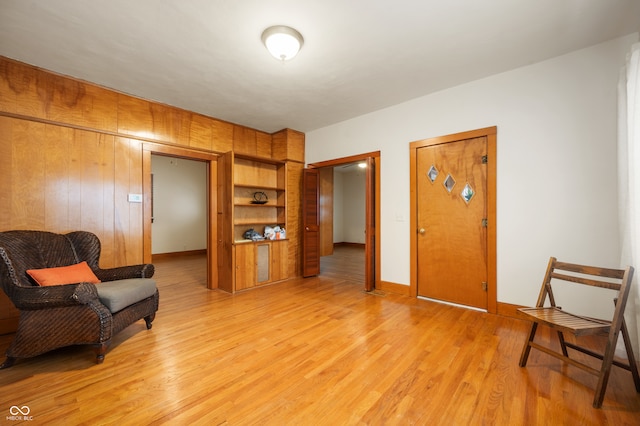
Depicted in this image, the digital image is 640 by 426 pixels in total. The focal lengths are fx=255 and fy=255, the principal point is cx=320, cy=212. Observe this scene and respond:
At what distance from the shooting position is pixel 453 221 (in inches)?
129

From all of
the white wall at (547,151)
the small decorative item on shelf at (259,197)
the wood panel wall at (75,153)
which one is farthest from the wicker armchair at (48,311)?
the white wall at (547,151)

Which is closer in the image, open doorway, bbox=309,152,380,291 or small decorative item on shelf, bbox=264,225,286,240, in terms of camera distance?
open doorway, bbox=309,152,380,291

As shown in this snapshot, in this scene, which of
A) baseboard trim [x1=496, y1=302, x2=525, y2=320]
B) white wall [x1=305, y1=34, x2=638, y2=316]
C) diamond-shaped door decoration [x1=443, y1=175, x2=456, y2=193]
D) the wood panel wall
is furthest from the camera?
diamond-shaped door decoration [x1=443, y1=175, x2=456, y2=193]

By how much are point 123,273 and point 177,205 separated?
4.93 meters

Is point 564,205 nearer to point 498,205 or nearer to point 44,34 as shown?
point 498,205

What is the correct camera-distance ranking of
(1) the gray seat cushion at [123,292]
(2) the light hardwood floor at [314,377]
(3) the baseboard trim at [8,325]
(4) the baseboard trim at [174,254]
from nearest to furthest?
(2) the light hardwood floor at [314,377], (1) the gray seat cushion at [123,292], (3) the baseboard trim at [8,325], (4) the baseboard trim at [174,254]

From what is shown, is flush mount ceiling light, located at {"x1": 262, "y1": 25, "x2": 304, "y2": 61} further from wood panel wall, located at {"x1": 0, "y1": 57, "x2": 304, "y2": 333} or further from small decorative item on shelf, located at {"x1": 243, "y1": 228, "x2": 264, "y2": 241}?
small decorative item on shelf, located at {"x1": 243, "y1": 228, "x2": 264, "y2": 241}

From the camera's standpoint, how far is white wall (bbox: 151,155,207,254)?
6.70 metres

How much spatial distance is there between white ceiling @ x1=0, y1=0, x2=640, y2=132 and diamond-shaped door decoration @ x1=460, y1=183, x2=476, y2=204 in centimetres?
131

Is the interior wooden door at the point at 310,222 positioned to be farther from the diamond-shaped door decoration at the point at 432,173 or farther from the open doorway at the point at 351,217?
the diamond-shaped door decoration at the point at 432,173

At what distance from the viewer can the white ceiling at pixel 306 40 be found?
1999 millimetres

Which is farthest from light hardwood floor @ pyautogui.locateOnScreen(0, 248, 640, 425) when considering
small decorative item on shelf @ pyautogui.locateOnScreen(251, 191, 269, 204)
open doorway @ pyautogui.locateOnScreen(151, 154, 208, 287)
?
open doorway @ pyautogui.locateOnScreen(151, 154, 208, 287)

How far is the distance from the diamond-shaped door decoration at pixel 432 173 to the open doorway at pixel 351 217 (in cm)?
78

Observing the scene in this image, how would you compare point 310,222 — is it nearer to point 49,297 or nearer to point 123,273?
point 123,273
